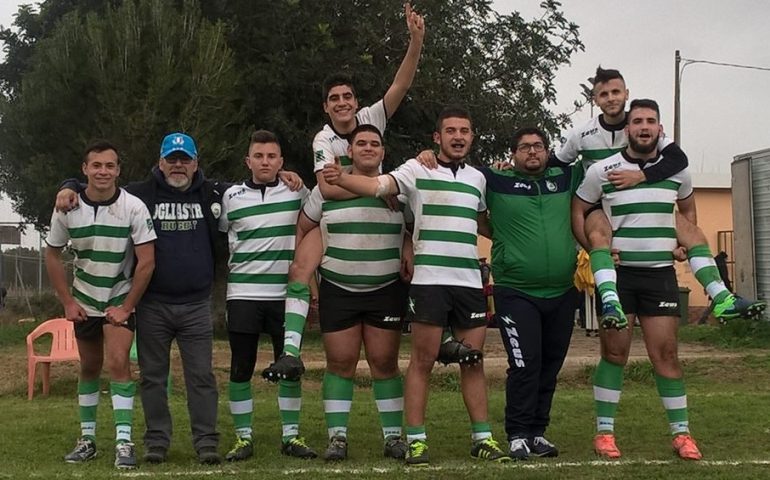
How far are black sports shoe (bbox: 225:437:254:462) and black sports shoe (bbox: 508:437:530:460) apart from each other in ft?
5.79

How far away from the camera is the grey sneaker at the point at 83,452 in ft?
19.4

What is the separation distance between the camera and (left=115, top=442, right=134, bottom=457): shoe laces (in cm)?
567

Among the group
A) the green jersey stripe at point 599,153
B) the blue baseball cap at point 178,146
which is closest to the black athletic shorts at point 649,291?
the green jersey stripe at point 599,153

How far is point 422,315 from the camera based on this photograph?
554 centimetres

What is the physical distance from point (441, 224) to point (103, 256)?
2276mm

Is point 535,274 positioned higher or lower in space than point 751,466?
higher

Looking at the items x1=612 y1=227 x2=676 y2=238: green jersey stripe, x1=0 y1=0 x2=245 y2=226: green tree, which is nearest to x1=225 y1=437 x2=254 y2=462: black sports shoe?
x1=612 y1=227 x2=676 y2=238: green jersey stripe

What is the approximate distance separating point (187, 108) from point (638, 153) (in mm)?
9196

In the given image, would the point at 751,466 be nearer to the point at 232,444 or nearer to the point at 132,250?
the point at 232,444

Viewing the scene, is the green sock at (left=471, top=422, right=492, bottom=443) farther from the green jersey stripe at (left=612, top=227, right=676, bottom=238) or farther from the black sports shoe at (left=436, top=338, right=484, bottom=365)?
the green jersey stripe at (left=612, top=227, right=676, bottom=238)

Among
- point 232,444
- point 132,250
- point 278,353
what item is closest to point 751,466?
point 278,353

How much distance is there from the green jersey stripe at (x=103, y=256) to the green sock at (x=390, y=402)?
1.91 meters

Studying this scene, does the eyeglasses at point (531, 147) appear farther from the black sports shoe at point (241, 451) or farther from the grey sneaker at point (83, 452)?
the grey sneaker at point (83, 452)

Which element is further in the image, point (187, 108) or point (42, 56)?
point (42, 56)
